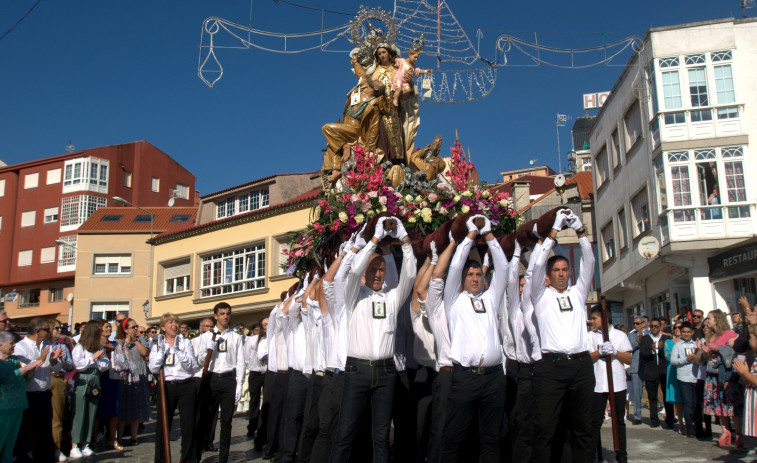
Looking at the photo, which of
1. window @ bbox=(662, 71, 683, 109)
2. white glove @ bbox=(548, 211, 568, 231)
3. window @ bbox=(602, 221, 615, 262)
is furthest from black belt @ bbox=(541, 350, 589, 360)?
window @ bbox=(602, 221, 615, 262)

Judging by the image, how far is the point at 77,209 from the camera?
49875mm

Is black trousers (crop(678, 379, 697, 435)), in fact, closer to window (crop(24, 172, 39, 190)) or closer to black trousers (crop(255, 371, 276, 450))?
black trousers (crop(255, 371, 276, 450))

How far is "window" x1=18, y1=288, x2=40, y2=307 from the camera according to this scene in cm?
4935

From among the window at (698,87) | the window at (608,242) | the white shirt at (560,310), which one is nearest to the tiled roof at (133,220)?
the window at (608,242)

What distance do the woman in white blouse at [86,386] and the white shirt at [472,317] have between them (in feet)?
23.0

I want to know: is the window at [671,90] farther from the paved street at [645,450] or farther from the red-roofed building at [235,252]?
the red-roofed building at [235,252]

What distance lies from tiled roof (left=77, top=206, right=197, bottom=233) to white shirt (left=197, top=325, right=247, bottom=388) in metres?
32.3

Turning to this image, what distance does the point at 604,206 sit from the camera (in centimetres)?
3022

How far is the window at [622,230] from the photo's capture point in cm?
2781

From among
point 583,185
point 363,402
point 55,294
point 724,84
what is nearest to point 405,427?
point 363,402

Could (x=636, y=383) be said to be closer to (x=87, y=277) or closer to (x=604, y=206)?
(x=604, y=206)

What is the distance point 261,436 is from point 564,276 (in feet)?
21.0

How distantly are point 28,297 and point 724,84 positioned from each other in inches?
1778

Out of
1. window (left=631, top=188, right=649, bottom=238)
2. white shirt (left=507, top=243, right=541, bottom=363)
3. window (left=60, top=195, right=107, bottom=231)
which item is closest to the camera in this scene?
white shirt (left=507, top=243, right=541, bottom=363)
